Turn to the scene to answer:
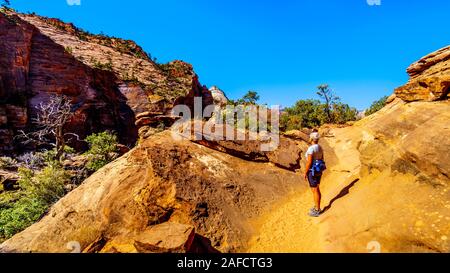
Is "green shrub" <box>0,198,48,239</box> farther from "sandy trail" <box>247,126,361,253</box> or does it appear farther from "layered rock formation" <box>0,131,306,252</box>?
"sandy trail" <box>247,126,361,253</box>

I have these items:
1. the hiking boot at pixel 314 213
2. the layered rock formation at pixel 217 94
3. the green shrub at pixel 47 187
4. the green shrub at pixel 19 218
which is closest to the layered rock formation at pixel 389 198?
the hiking boot at pixel 314 213

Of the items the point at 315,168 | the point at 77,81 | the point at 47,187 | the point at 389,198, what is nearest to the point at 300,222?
the point at 315,168

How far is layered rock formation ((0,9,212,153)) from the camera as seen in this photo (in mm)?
30469

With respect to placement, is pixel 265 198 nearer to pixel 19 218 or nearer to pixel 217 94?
pixel 19 218

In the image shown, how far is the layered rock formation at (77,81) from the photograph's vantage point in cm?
3047

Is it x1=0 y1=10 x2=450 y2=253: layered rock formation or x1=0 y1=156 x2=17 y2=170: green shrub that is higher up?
x1=0 y1=10 x2=450 y2=253: layered rock formation

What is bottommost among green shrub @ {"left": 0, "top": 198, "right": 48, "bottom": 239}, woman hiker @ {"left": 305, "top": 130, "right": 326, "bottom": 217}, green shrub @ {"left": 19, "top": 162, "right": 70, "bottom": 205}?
green shrub @ {"left": 0, "top": 198, "right": 48, "bottom": 239}

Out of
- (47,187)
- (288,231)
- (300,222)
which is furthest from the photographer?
(47,187)

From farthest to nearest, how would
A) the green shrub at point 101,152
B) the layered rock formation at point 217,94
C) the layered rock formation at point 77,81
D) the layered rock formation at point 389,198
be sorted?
the layered rock formation at point 217,94
the layered rock formation at point 77,81
the green shrub at point 101,152
the layered rock formation at point 389,198

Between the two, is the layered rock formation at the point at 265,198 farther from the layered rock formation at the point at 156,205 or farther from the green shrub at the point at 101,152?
the green shrub at the point at 101,152

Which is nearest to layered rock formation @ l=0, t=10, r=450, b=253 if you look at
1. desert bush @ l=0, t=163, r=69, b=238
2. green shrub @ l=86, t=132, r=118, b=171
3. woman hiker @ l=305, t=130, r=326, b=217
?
woman hiker @ l=305, t=130, r=326, b=217

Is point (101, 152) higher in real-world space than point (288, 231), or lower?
higher

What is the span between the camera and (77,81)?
117 feet
